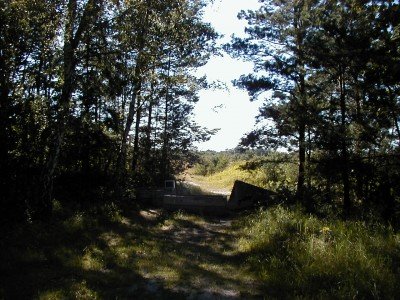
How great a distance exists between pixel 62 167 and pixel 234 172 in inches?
997

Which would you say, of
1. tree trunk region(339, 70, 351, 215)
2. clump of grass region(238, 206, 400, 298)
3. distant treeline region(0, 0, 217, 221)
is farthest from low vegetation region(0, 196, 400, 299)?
tree trunk region(339, 70, 351, 215)

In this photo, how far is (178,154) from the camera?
83.1 feet

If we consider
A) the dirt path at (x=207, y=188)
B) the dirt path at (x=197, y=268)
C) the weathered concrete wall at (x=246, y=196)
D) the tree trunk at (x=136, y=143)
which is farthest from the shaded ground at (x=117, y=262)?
the dirt path at (x=207, y=188)

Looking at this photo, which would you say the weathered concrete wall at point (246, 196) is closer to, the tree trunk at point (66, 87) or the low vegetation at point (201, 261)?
the low vegetation at point (201, 261)

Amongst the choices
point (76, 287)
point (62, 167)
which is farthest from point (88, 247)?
point (62, 167)

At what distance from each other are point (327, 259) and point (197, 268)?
247cm

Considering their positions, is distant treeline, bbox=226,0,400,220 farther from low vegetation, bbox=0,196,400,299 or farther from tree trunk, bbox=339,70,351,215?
low vegetation, bbox=0,196,400,299

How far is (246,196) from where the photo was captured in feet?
59.1

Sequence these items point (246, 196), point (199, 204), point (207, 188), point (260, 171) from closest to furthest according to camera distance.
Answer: point (199, 204) → point (246, 196) → point (260, 171) → point (207, 188)

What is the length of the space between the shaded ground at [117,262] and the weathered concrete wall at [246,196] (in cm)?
532

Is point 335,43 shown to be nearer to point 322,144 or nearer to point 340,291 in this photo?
point 322,144

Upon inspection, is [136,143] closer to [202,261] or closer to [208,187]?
[208,187]

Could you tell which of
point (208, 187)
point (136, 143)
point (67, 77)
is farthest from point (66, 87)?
point (208, 187)

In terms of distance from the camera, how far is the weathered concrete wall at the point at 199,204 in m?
16.5
